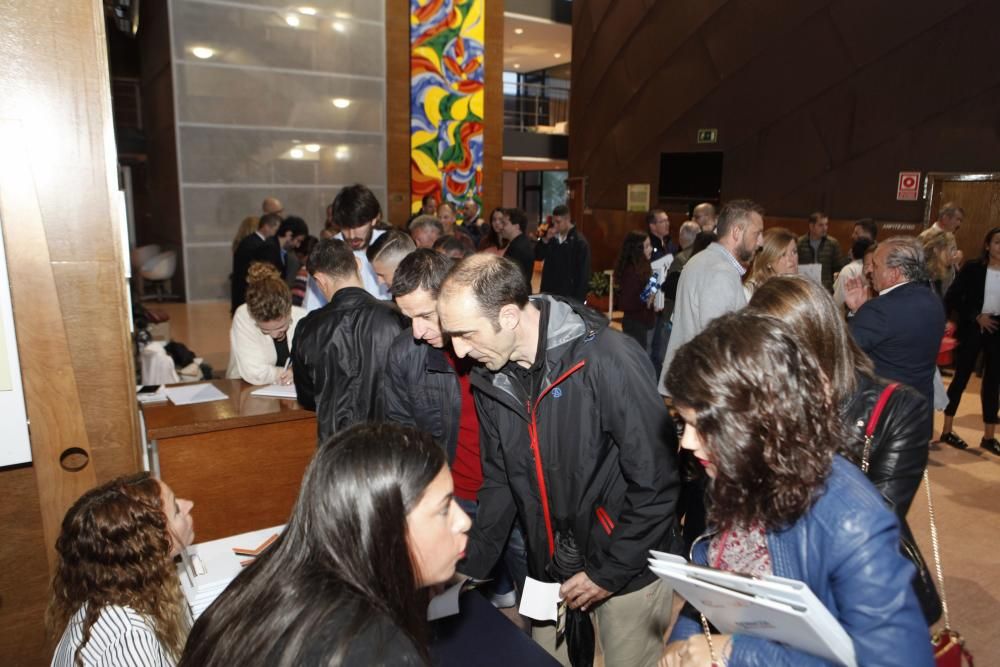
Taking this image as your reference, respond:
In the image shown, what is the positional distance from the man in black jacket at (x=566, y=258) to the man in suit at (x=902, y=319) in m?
3.84

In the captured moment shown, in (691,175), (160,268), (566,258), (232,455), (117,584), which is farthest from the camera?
(691,175)

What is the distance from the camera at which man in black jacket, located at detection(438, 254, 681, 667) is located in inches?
77.9

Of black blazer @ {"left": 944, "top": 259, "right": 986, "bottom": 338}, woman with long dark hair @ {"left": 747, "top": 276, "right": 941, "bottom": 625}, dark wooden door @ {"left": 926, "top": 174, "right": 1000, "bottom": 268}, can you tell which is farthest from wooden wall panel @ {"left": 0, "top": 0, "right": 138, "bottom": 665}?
dark wooden door @ {"left": 926, "top": 174, "right": 1000, "bottom": 268}

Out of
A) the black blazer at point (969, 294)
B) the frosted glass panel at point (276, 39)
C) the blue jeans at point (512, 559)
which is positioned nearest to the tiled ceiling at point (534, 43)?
the frosted glass panel at point (276, 39)

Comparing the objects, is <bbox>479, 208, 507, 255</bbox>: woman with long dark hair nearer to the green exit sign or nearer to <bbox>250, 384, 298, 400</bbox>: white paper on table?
the green exit sign

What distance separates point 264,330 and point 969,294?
529 centimetres

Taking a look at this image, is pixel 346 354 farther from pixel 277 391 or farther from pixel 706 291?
pixel 706 291

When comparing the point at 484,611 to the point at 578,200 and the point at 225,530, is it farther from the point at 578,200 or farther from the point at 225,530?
the point at 578,200

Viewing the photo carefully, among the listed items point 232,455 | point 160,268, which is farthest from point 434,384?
point 160,268

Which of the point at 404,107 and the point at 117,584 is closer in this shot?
the point at 117,584

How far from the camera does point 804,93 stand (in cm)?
985

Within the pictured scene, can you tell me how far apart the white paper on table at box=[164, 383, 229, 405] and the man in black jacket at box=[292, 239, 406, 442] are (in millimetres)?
713

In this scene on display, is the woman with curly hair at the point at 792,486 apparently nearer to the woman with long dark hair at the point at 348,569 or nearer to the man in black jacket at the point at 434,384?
the woman with long dark hair at the point at 348,569

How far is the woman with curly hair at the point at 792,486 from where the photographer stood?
45.7 inches
